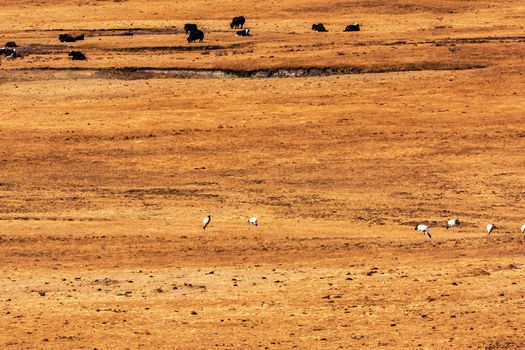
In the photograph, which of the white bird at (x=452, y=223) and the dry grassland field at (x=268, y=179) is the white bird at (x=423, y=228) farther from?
the white bird at (x=452, y=223)

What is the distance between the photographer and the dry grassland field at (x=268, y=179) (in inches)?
861

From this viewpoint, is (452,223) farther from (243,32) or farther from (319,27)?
(319,27)

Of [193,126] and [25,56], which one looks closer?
[193,126]

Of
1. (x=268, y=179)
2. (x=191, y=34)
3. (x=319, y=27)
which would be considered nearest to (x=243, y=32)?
(x=191, y=34)

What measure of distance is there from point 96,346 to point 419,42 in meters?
36.8

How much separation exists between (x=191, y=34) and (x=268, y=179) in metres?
21.2

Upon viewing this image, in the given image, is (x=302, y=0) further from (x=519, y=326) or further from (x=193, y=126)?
(x=519, y=326)

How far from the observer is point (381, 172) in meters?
37.9

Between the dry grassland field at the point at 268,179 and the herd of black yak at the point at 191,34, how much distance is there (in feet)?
2.03

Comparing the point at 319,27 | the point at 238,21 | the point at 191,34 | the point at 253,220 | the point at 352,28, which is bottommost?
the point at 352,28

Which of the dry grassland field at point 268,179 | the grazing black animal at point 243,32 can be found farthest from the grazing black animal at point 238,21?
the grazing black animal at point 243,32

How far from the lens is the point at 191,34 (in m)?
57.7

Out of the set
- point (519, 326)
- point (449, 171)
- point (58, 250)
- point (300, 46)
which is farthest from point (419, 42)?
point (519, 326)

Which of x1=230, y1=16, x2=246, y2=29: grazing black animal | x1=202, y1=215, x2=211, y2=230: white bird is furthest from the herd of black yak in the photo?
x1=202, y1=215, x2=211, y2=230: white bird
